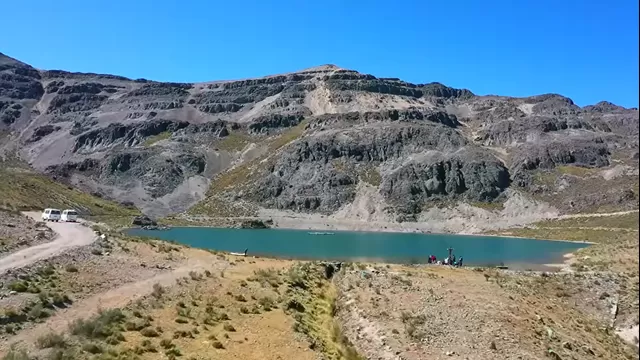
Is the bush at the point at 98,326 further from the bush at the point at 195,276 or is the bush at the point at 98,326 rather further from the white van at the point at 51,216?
the white van at the point at 51,216

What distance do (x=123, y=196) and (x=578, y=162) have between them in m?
171

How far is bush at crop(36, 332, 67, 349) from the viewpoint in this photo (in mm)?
16656

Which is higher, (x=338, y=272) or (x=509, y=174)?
(x=509, y=174)

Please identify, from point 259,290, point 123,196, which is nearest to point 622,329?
point 259,290

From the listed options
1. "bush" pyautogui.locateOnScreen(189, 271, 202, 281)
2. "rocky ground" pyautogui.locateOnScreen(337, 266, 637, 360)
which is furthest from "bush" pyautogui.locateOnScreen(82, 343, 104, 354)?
"bush" pyautogui.locateOnScreen(189, 271, 202, 281)

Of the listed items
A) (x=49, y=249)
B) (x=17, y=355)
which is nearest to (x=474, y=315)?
(x=17, y=355)

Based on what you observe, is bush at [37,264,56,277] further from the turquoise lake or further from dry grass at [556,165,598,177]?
dry grass at [556,165,598,177]

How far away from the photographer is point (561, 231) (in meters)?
136

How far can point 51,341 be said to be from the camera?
1683cm

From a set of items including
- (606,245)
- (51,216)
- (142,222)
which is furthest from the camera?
(142,222)

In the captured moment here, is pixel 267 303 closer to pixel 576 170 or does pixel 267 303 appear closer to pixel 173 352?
pixel 173 352

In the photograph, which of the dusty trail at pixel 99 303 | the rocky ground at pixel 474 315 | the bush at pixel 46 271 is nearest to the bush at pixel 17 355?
the dusty trail at pixel 99 303

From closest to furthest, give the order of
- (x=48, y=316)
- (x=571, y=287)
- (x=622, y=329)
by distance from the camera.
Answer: (x=48, y=316) → (x=622, y=329) → (x=571, y=287)

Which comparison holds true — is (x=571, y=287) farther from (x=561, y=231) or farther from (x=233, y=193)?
(x=233, y=193)
